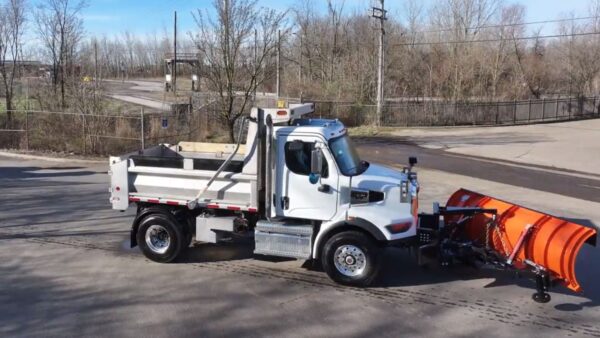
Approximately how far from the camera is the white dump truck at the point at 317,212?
7199 mm

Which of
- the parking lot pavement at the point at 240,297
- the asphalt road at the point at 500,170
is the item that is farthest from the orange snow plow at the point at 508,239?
the asphalt road at the point at 500,170

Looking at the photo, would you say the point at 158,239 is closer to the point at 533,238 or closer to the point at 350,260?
the point at 350,260

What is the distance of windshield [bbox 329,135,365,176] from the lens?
7469 mm

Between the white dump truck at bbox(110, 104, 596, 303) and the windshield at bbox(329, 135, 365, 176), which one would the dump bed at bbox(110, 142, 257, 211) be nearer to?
the white dump truck at bbox(110, 104, 596, 303)

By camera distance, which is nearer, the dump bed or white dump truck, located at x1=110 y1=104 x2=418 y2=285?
white dump truck, located at x1=110 y1=104 x2=418 y2=285

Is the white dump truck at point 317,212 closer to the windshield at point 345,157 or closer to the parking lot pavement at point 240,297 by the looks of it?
the windshield at point 345,157

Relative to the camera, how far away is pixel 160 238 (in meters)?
8.39

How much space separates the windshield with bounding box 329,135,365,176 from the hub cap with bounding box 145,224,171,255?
277 centimetres

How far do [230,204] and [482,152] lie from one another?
19.1m

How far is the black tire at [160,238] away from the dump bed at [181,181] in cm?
28

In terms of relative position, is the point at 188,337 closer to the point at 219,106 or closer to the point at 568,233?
the point at 568,233

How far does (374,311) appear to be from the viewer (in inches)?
260

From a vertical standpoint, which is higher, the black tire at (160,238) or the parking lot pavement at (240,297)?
the black tire at (160,238)

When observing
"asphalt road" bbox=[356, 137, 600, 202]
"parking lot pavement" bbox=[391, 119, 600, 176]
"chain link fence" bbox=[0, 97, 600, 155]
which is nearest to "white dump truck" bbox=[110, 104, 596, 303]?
"asphalt road" bbox=[356, 137, 600, 202]
